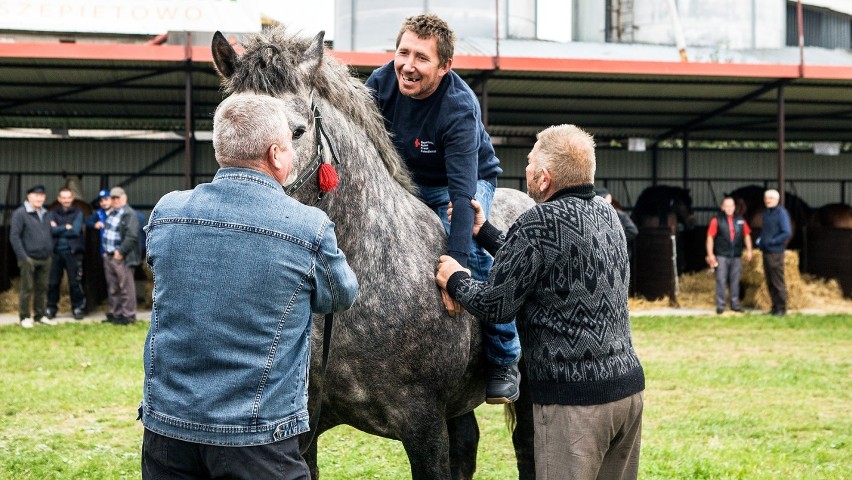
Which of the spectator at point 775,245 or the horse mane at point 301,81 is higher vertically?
the horse mane at point 301,81

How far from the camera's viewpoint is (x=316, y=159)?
317 centimetres

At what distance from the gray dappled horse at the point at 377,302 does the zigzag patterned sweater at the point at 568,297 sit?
1.42 feet

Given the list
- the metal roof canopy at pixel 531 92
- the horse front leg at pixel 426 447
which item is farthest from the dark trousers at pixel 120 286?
the horse front leg at pixel 426 447

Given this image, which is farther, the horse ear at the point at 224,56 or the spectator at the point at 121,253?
the spectator at the point at 121,253

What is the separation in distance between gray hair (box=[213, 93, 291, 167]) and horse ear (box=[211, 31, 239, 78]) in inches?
28.1

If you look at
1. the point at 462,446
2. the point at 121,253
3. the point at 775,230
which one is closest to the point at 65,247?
the point at 121,253

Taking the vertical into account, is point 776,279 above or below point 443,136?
below

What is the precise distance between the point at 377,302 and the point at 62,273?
1222cm

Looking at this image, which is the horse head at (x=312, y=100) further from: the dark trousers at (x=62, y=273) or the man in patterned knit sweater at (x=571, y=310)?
the dark trousers at (x=62, y=273)

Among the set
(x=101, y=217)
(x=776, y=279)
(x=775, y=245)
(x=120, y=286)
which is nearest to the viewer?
(x=120, y=286)

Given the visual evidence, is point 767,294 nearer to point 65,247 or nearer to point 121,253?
point 121,253

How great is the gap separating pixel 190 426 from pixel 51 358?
9.02 metres

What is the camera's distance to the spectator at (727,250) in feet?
51.0

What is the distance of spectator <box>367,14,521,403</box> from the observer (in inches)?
144
